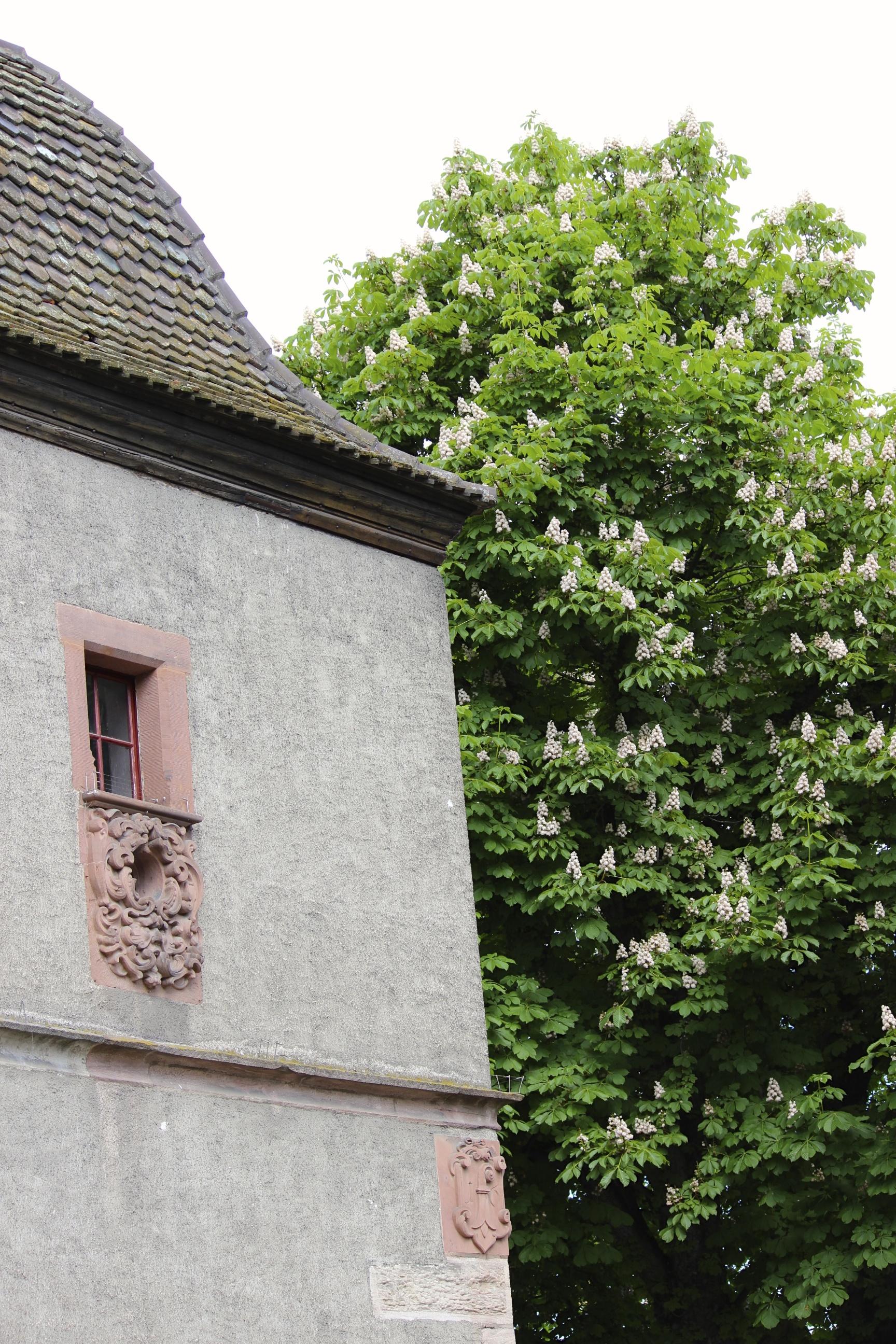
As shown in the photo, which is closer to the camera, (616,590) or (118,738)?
(118,738)

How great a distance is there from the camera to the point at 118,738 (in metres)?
9.52

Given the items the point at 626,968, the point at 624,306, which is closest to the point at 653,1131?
the point at 626,968

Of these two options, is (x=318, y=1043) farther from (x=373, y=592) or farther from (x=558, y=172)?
(x=558, y=172)

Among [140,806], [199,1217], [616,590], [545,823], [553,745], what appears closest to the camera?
→ [199,1217]

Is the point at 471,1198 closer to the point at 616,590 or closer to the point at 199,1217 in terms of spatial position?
the point at 199,1217

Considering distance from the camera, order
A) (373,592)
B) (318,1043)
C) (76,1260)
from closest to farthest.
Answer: (76,1260)
(318,1043)
(373,592)

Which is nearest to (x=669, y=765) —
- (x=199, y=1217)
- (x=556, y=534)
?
(x=556, y=534)

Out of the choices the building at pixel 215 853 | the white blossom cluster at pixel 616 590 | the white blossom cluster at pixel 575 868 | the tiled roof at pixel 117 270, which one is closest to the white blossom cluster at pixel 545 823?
the white blossom cluster at pixel 575 868

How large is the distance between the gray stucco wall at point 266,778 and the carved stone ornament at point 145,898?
4.3 inches

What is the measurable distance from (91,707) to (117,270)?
3.18 metres

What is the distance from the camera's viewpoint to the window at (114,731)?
30.7 feet

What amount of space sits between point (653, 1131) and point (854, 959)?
6.79ft

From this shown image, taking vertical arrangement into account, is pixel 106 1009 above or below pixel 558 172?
below

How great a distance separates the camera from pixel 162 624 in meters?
9.71
